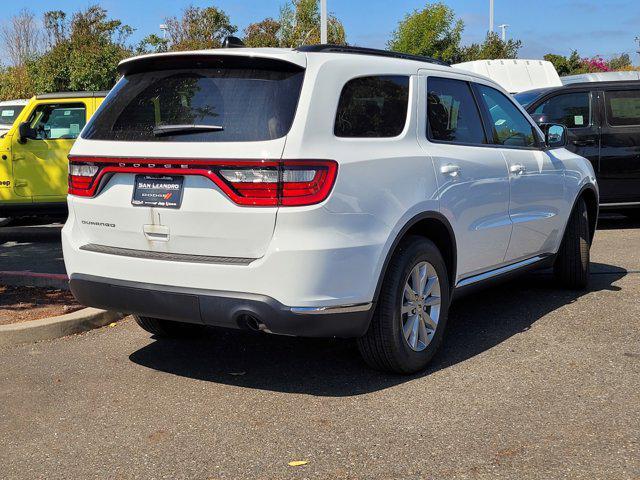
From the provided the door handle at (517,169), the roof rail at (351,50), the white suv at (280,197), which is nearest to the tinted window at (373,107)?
the white suv at (280,197)

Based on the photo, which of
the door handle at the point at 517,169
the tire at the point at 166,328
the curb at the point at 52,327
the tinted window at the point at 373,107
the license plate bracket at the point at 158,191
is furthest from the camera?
the door handle at the point at 517,169

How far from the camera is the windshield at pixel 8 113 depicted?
1772cm

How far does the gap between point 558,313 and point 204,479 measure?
3580mm

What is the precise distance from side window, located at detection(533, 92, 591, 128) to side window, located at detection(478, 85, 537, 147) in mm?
4488

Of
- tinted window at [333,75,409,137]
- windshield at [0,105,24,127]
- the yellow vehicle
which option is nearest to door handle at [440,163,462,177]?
tinted window at [333,75,409,137]

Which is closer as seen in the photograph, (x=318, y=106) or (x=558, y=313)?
(x=318, y=106)

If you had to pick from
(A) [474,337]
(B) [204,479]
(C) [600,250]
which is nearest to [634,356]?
(A) [474,337]

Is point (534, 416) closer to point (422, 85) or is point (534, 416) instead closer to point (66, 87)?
point (422, 85)

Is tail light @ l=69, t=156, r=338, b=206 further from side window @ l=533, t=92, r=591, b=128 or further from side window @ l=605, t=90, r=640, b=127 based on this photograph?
side window @ l=605, t=90, r=640, b=127

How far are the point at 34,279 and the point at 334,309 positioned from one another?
382cm

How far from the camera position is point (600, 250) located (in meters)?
9.12

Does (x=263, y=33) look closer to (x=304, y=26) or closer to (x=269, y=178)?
(x=304, y=26)

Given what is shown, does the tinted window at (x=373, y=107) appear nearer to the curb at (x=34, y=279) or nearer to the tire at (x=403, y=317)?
the tire at (x=403, y=317)

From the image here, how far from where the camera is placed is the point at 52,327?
5582 mm
